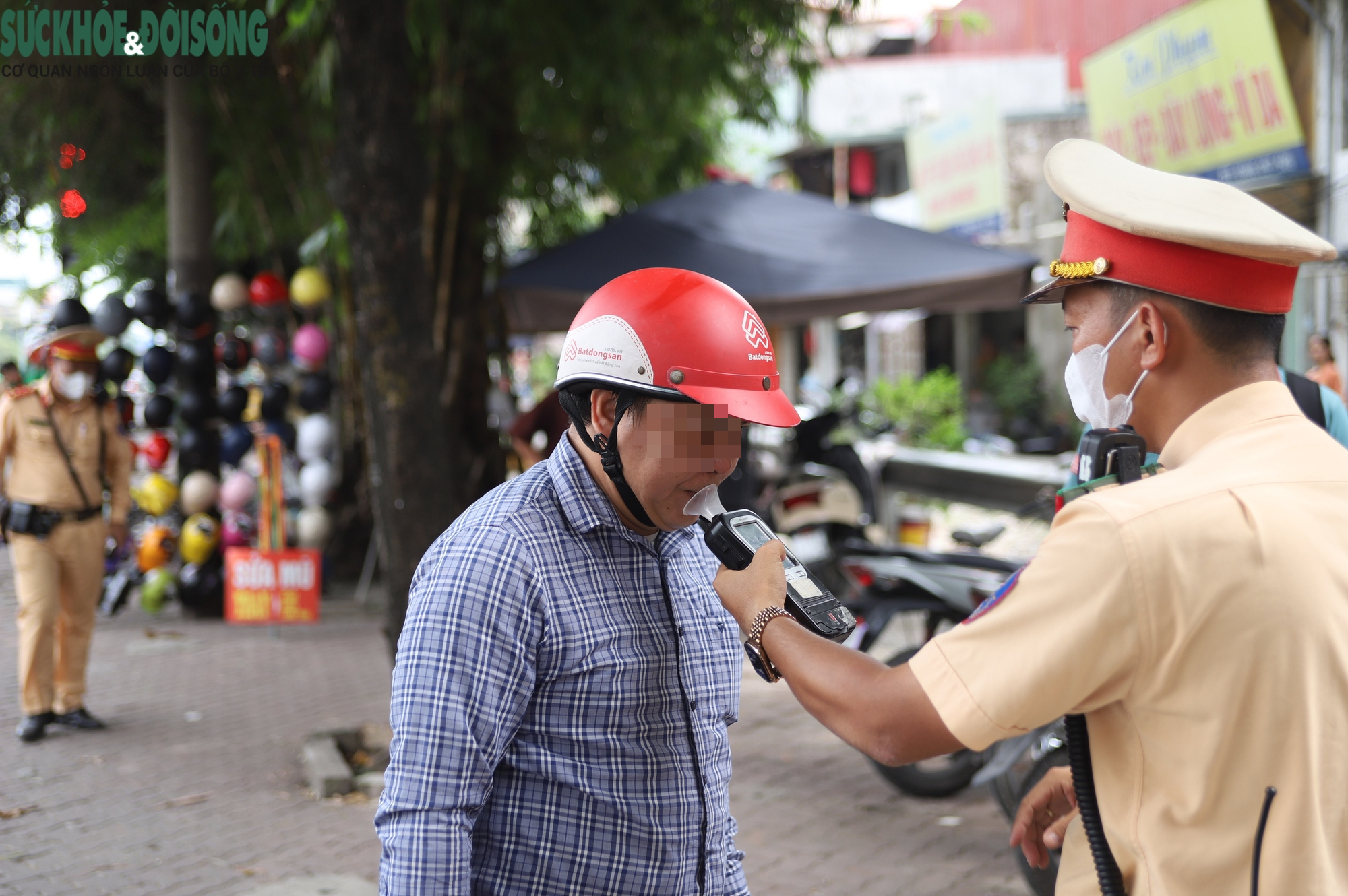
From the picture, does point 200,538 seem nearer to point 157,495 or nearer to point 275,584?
point 157,495

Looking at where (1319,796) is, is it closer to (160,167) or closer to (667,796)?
(667,796)

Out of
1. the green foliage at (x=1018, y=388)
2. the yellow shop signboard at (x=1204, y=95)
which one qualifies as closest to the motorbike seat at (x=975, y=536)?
the yellow shop signboard at (x=1204, y=95)

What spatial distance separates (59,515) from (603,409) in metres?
5.60

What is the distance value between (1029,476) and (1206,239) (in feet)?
23.9

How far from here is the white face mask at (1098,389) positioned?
155cm

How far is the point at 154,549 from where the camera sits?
9.21 meters

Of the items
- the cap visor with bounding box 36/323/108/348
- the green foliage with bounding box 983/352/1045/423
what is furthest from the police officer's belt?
the green foliage with bounding box 983/352/1045/423

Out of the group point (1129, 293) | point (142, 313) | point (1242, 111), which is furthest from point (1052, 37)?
point (1129, 293)

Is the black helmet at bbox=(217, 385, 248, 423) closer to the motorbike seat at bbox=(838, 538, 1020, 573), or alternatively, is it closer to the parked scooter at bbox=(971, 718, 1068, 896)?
the motorbike seat at bbox=(838, 538, 1020, 573)

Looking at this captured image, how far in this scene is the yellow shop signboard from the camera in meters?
→ 11.7

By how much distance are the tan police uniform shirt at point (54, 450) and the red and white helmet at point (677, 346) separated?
5.59m

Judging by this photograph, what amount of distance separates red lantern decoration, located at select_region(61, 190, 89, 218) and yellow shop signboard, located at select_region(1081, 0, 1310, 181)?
36.9 ft

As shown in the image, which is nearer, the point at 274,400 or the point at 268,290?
the point at 274,400

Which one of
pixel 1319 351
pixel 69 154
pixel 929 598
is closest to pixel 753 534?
pixel 929 598
